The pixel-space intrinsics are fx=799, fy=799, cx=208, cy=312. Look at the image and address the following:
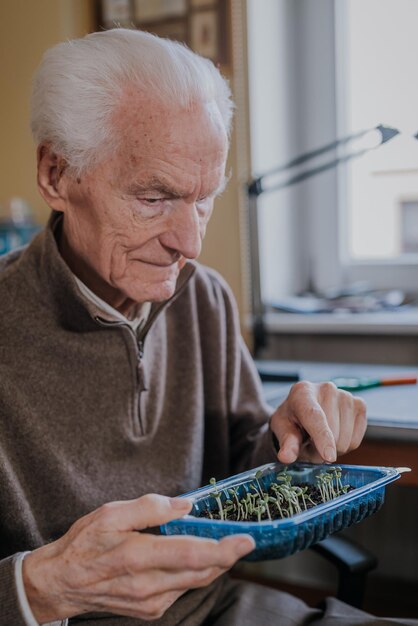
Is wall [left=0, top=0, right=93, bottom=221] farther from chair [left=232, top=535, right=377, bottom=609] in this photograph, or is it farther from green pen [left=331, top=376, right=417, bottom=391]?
chair [left=232, top=535, right=377, bottom=609]

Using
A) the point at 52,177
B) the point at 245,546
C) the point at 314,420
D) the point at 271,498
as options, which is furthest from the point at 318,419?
the point at 52,177

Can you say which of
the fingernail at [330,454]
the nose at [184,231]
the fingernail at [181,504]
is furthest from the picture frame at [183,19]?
the fingernail at [181,504]

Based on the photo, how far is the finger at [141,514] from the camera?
81cm

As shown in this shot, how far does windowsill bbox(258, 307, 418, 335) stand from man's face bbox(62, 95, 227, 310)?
853 mm

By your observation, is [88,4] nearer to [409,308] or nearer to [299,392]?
[409,308]

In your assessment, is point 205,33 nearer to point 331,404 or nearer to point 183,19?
point 183,19

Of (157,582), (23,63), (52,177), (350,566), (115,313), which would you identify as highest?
(23,63)

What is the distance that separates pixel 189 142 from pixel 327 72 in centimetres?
130

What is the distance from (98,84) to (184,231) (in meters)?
0.23

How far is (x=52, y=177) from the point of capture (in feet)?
3.87

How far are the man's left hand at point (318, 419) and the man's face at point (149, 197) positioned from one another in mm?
259

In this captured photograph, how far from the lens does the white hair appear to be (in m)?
1.09

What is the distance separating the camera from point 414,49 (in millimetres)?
2133

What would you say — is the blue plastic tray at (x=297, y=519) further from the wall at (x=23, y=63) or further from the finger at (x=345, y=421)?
the wall at (x=23, y=63)
